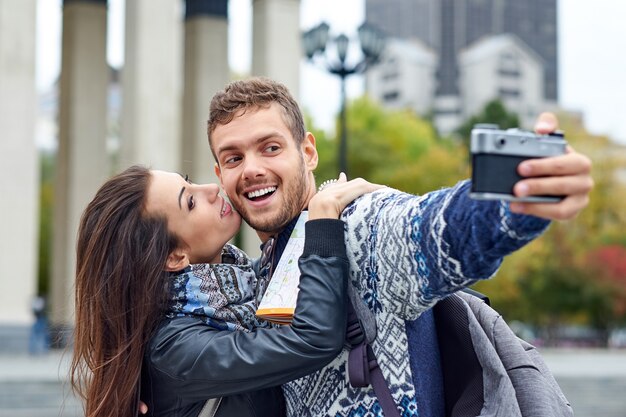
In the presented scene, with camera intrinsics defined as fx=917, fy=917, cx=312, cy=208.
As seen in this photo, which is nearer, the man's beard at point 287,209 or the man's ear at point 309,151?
the man's beard at point 287,209

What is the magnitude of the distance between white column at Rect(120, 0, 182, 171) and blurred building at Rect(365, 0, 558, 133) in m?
116

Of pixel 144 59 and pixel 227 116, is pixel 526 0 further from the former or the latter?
pixel 227 116

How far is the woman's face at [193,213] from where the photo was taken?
3.63 metres

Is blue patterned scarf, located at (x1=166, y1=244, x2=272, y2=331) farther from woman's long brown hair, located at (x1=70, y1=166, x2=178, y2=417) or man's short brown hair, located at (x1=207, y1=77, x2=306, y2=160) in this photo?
man's short brown hair, located at (x1=207, y1=77, x2=306, y2=160)

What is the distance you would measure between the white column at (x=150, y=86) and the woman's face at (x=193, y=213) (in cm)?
2047

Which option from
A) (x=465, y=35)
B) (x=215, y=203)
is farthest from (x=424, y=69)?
(x=215, y=203)

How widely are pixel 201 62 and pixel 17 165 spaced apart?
27.1 feet

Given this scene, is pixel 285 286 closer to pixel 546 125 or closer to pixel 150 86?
pixel 546 125

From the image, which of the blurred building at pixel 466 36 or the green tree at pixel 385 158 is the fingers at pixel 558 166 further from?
the blurred building at pixel 466 36

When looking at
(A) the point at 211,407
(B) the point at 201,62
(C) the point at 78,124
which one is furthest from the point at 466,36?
(A) the point at 211,407

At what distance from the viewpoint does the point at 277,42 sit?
2697cm

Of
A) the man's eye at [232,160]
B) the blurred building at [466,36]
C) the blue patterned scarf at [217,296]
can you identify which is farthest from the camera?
the blurred building at [466,36]

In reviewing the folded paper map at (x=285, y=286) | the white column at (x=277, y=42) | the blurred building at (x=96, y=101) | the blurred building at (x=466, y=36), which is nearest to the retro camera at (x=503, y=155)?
the folded paper map at (x=285, y=286)

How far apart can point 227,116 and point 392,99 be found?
14669cm
